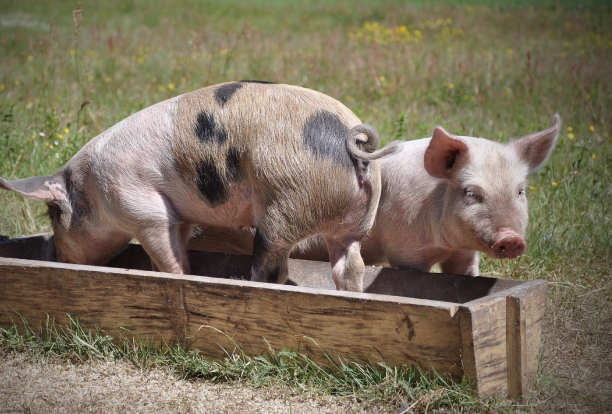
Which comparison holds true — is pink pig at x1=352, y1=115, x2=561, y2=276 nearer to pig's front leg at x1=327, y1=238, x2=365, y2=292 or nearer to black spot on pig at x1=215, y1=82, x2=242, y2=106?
pig's front leg at x1=327, y1=238, x2=365, y2=292

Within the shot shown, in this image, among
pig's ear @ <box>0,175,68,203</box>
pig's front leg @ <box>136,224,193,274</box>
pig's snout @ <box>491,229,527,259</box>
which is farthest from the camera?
pig's ear @ <box>0,175,68,203</box>

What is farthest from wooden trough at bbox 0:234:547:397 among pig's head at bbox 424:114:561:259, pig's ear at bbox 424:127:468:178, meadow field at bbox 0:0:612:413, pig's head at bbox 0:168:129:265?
pig's ear at bbox 424:127:468:178

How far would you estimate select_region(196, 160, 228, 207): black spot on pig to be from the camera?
3.54m

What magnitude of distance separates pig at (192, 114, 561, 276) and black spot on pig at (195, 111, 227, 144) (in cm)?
92

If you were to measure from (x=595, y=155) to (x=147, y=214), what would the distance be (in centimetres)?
425

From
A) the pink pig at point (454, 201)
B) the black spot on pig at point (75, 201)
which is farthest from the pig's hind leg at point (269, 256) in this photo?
the black spot on pig at point (75, 201)

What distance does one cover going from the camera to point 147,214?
3.71 meters

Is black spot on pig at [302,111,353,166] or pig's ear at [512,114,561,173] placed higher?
black spot on pig at [302,111,353,166]

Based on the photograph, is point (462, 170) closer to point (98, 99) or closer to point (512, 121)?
point (512, 121)

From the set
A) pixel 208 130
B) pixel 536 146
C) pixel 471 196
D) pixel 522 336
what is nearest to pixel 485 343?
pixel 522 336

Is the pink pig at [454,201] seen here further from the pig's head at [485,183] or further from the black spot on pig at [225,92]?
the black spot on pig at [225,92]

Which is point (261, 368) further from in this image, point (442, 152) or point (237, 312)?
point (442, 152)

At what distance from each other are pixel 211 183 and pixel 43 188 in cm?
116

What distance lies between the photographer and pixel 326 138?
3.34 m
